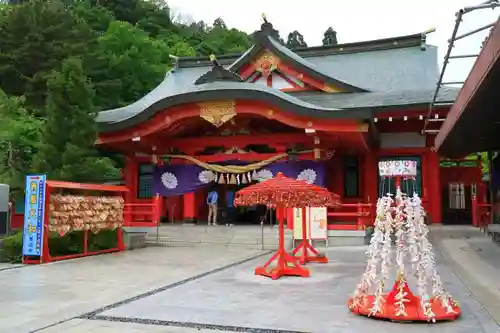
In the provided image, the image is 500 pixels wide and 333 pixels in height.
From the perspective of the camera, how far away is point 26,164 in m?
16.8

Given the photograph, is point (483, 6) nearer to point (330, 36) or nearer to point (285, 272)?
point (285, 272)

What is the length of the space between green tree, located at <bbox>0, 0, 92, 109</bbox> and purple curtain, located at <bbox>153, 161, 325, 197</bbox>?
10.1 m

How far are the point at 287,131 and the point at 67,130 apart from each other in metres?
7.19

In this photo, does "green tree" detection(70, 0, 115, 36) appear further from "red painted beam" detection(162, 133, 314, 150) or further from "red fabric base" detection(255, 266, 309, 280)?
"red fabric base" detection(255, 266, 309, 280)

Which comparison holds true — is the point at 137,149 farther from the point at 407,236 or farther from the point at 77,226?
the point at 407,236

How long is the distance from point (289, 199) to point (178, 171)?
932 cm

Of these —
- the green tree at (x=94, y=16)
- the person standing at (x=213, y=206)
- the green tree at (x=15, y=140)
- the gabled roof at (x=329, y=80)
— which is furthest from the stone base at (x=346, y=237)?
the green tree at (x=94, y=16)

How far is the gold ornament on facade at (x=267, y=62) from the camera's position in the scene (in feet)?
61.0

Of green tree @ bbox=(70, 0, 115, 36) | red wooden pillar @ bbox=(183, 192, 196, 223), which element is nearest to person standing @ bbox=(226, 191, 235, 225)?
red wooden pillar @ bbox=(183, 192, 196, 223)

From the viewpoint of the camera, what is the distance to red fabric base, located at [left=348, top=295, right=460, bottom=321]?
17.1 ft

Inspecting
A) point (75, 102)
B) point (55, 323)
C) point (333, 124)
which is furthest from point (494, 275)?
point (75, 102)

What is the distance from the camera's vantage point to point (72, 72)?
41.1 ft

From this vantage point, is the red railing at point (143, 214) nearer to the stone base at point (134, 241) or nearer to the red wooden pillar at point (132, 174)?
the red wooden pillar at point (132, 174)

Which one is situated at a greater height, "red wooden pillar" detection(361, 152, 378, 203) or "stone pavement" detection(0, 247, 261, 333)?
"red wooden pillar" detection(361, 152, 378, 203)
